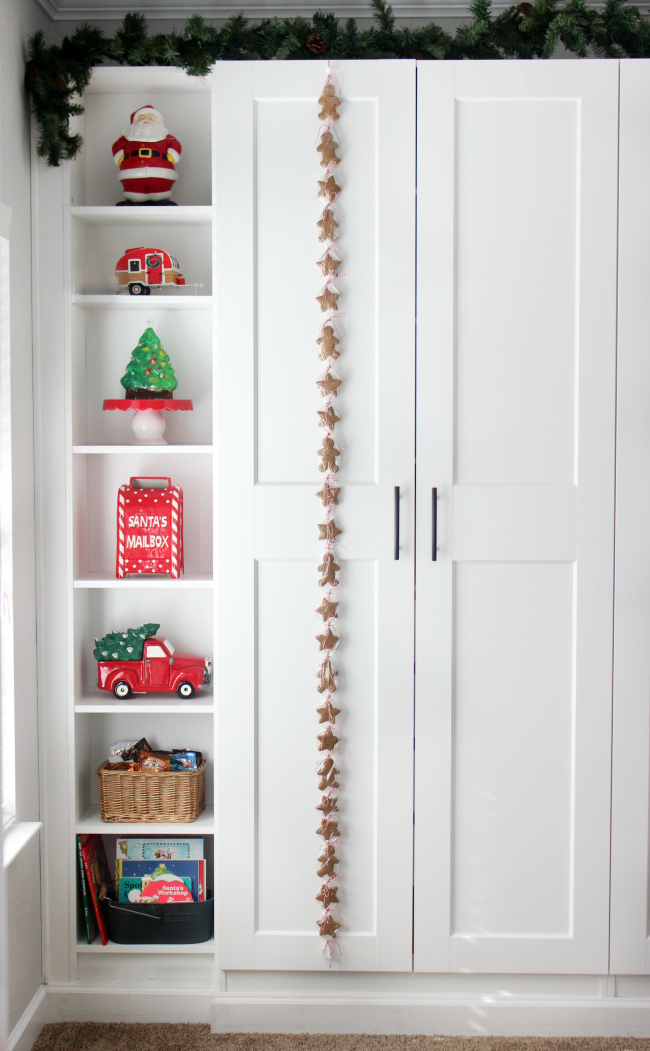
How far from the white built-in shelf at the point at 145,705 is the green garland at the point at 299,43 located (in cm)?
136

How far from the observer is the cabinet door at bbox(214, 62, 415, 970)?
183cm

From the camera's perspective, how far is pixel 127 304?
205 centimetres

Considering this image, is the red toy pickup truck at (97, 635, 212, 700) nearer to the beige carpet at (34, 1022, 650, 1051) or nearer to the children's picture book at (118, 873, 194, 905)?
the children's picture book at (118, 873, 194, 905)

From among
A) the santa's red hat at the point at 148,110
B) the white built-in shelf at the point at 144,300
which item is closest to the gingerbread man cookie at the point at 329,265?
the white built-in shelf at the point at 144,300

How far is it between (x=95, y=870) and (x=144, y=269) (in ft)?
5.27

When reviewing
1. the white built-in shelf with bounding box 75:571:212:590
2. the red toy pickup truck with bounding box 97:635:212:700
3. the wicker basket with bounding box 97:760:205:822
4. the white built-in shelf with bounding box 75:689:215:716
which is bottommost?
the wicker basket with bounding box 97:760:205:822

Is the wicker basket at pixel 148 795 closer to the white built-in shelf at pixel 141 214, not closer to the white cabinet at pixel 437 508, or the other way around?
the white cabinet at pixel 437 508

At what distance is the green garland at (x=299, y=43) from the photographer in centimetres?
184

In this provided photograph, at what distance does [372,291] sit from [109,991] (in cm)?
190

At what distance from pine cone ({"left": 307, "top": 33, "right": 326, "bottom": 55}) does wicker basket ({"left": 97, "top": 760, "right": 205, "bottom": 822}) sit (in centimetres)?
182

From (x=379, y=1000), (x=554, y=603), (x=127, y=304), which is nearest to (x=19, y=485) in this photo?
(x=127, y=304)

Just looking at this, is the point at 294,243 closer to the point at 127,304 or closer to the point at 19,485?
the point at 127,304

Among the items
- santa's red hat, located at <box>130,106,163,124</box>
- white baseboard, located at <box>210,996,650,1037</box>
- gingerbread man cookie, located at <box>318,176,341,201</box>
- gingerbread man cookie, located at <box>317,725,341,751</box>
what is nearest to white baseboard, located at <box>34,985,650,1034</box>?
white baseboard, located at <box>210,996,650,1037</box>

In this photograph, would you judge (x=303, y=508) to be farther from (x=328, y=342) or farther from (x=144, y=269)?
(x=144, y=269)
